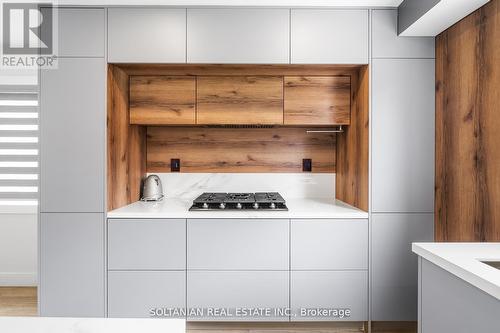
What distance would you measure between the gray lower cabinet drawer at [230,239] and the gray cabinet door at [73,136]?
2.36ft

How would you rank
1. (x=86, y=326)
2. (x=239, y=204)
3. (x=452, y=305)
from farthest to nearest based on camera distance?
(x=239, y=204), (x=452, y=305), (x=86, y=326)

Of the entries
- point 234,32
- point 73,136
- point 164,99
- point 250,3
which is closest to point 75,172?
point 73,136

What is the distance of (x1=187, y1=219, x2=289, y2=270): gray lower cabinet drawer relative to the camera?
2.36 m

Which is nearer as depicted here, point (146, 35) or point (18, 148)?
point (146, 35)

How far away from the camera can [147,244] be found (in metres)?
2.36

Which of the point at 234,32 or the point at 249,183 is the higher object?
the point at 234,32

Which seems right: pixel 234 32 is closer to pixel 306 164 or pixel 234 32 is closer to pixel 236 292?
pixel 306 164

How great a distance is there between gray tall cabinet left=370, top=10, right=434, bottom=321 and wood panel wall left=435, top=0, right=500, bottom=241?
0.09m

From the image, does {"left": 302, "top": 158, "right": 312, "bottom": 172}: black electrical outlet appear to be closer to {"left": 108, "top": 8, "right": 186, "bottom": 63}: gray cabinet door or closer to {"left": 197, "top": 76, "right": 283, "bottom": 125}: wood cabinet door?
{"left": 197, "top": 76, "right": 283, "bottom": 125}: wood cabinet door

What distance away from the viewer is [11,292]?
126 inches

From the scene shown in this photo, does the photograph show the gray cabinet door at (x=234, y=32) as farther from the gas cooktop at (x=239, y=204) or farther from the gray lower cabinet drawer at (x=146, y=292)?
the gray lower cabinet drawer at (x=146, y=292)

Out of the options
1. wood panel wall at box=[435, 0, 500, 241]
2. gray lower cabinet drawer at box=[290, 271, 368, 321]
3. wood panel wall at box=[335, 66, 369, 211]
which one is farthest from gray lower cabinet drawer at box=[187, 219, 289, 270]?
wood panel wall at box=[435, 0, 500, 241]

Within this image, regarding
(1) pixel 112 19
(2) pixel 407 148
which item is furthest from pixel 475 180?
(1) pixel 112 19

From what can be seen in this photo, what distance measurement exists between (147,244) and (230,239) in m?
0.59
